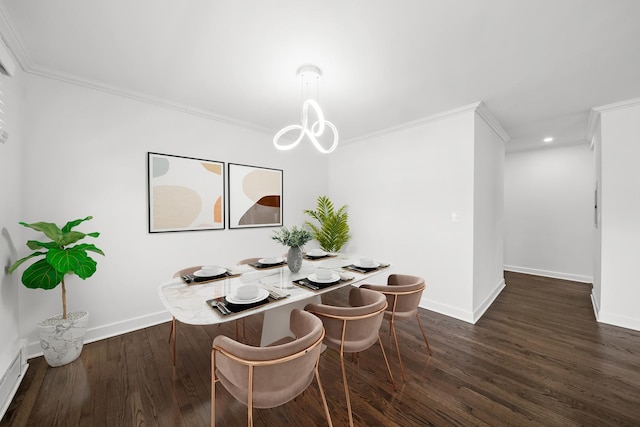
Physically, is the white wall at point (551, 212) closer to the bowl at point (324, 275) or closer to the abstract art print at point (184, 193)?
the bowl at point (324, 275)

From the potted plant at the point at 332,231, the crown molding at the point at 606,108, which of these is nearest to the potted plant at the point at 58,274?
the potted plant at the point at 332,231

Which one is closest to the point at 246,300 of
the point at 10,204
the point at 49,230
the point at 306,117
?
the point at 306,117

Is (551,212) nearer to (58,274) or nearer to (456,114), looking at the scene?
(456,114)

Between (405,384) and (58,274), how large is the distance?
282cm

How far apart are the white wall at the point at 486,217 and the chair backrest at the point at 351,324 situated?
78.2 inches

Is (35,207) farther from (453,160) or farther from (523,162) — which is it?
(523,162)

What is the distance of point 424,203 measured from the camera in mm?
3398

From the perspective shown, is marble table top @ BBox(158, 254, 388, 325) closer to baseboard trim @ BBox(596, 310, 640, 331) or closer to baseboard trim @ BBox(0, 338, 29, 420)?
baseboard trim @ BBox(0, 338, 29, 420)

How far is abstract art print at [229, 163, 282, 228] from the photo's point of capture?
3.48 m

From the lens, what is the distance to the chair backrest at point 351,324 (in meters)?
1.57

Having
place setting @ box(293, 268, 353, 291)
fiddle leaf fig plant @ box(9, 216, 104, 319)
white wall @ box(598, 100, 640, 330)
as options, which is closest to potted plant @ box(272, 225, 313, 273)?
place setting @ box(293, 268, 353, 291)

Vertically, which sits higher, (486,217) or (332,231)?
(486,217)

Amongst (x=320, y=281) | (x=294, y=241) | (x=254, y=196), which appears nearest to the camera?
(x=320, y=281)

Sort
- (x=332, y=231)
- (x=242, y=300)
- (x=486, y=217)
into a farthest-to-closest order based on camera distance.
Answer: (x=332, y=231), (x=486, y=217), (x=242, y=300)
